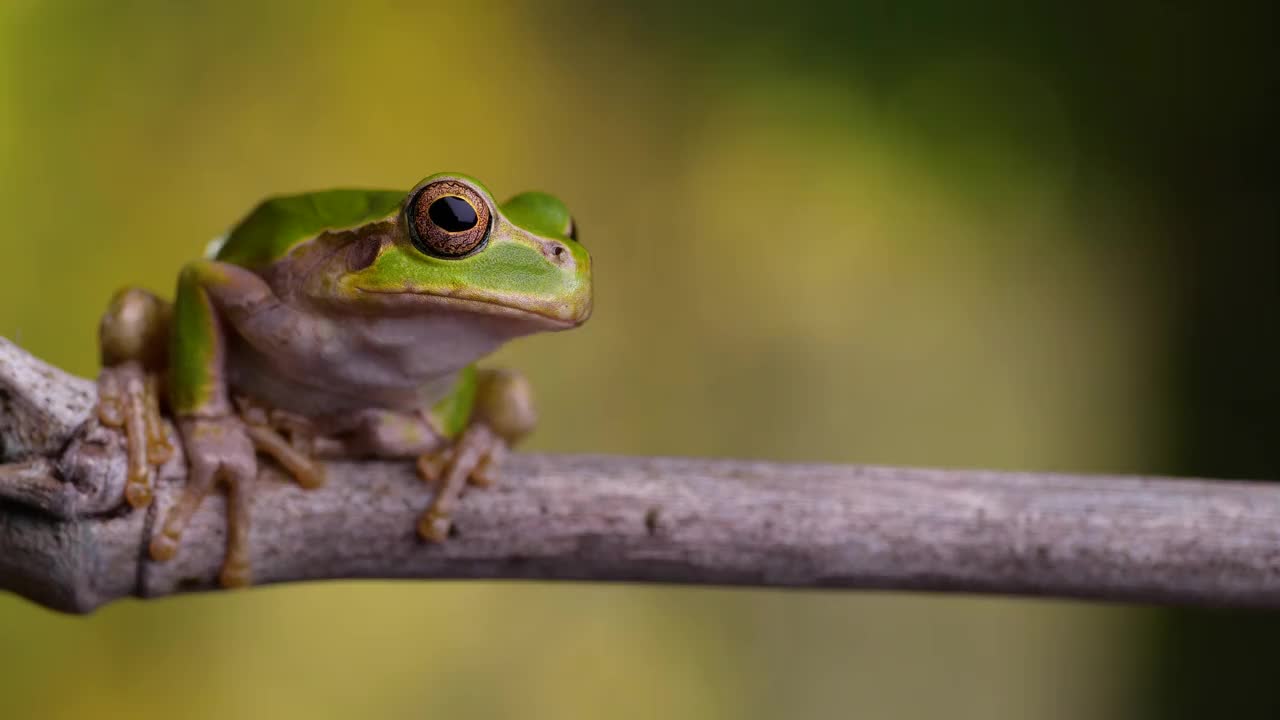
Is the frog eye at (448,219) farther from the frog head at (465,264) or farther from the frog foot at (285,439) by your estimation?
the frog foot at (285,439)

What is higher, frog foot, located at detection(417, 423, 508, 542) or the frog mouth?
the frog mouth

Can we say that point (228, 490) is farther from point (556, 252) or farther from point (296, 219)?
point (556, 252)

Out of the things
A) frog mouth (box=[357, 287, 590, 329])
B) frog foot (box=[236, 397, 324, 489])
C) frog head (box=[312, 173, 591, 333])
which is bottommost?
frog foot (box=[236, 397, 324, 489])

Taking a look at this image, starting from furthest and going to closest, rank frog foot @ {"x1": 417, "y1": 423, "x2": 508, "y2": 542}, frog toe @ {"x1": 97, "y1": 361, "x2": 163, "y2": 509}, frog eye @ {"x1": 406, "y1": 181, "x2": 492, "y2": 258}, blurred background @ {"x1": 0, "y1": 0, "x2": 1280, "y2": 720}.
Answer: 1. blurred background @ {"x1": 0, "y1": 0, "x2": 1280, "y2": 720}
2. frog foot @ {"x1": 417, "y1": 423, "x2": 508, "y2": 542}
3. frog toe @ {"x1": 97, "y1": 361, "x2": 163, "y2": 509}
4. frog eye @ {"x1": 406, "y1": 181, "x2": 492, "y2": 258}

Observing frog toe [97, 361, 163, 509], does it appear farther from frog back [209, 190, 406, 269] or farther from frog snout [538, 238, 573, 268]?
frog snout [538, 238, 573, 268]

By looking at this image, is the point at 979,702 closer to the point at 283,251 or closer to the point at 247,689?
the point at 247,689

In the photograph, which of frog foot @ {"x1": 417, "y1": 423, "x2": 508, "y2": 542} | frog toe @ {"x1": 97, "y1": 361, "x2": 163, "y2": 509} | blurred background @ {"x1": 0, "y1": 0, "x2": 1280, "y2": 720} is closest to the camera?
frog toe @ {"x1": 97, "y1": 361, "x2": 163, "y2": 509}

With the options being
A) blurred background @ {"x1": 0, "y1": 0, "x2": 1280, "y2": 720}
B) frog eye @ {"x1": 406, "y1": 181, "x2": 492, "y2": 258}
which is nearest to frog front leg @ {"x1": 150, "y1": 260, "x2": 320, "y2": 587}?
frog eye @ {"x1": 406, "y1": 181, "x2": 492, "y2": 258}

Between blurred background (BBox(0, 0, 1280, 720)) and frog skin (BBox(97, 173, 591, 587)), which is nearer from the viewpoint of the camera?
frog skin (BBox(97, 173, 591, 587))
